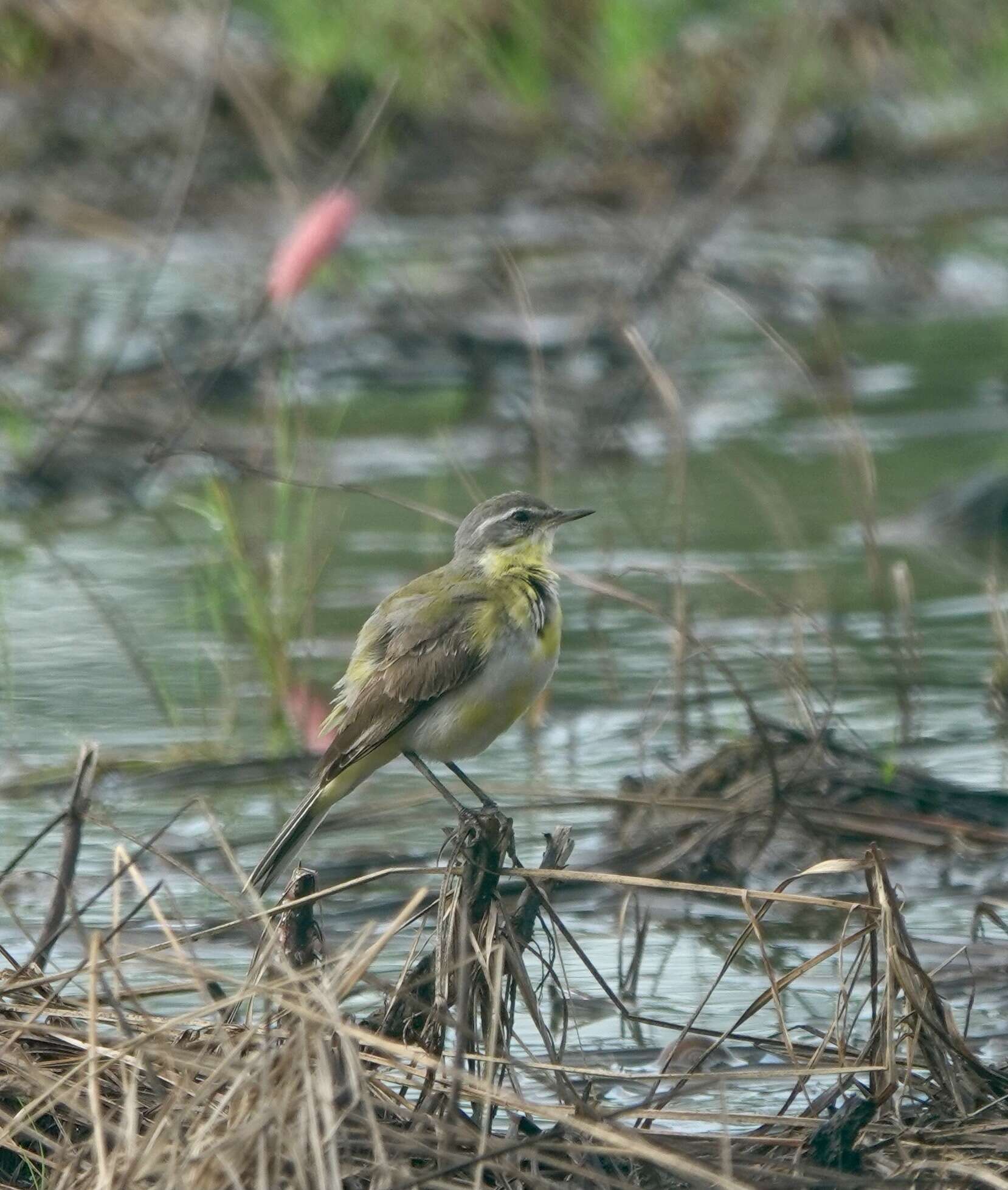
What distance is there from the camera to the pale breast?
4.81m

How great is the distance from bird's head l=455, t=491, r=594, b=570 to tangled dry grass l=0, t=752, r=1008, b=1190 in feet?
4.27

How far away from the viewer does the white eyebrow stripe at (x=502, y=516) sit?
5.27m

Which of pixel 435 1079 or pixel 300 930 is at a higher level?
pixel 300 930

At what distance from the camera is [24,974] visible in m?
3.85

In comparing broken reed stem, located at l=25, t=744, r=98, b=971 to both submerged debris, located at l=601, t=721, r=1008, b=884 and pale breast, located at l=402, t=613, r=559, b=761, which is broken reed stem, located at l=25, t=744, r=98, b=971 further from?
submerged debris, located at l=601, t=721, r=1008, b=884

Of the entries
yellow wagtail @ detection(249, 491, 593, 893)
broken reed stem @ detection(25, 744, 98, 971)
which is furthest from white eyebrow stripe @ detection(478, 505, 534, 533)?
broken reed stem @ detection(25, 744, 98, 971)

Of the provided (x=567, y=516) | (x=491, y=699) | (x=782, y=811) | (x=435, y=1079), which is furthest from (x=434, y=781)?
(x=435, y=1079)

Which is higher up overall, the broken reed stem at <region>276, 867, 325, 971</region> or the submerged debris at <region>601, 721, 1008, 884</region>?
the submerged debris at <region>601, 721, 1008, 884</region>

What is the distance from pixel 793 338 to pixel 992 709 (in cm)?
597

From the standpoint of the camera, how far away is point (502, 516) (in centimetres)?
529

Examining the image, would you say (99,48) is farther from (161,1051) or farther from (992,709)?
(161,1051)

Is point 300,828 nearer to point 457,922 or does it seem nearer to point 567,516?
point 457,922

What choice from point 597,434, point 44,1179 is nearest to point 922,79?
point 597,434

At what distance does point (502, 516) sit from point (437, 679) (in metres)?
0.64
